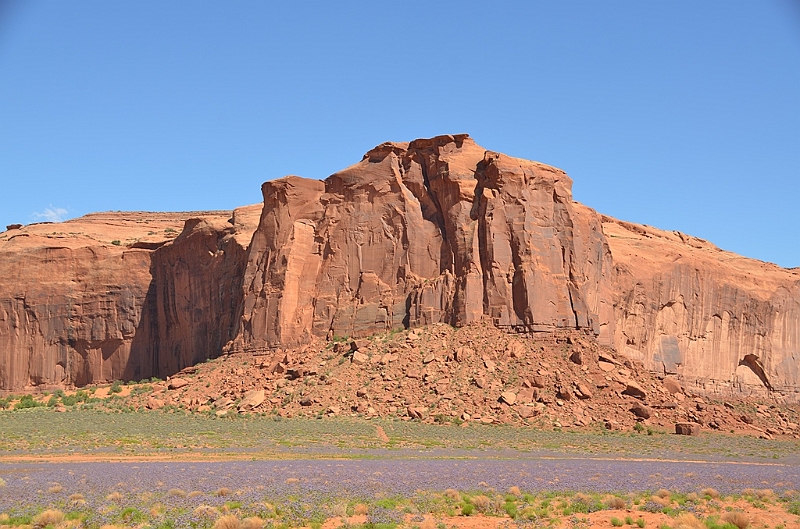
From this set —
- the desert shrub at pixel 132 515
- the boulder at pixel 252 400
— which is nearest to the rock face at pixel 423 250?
the boulder at pixel 252 400

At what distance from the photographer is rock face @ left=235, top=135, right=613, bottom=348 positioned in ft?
178

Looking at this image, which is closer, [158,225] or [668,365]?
[668,365]

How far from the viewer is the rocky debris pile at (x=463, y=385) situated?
159 ft

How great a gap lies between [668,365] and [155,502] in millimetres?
48286

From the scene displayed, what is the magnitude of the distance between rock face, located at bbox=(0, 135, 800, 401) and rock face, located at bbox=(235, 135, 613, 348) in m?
0.09

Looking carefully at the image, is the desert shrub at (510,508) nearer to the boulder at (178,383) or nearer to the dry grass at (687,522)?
the dry grass at (687,522)

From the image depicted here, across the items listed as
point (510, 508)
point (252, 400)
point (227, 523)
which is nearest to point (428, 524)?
point (510, 508)

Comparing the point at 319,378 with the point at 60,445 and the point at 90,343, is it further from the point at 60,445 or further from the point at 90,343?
the point at 90,343

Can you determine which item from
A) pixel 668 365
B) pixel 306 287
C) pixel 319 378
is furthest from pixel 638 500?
pixel 668 365

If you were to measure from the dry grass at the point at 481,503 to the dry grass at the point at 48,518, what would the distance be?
933cm

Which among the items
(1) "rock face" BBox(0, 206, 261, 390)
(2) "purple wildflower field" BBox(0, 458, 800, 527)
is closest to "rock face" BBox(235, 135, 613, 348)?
(1) "rock face" BBox(0, 206, 261, 390)

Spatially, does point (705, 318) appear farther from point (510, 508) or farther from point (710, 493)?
point (510, 508)

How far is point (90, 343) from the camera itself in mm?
72125

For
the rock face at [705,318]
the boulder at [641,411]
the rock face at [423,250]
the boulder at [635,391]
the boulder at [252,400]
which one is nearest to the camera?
the boulder at [641,411]
